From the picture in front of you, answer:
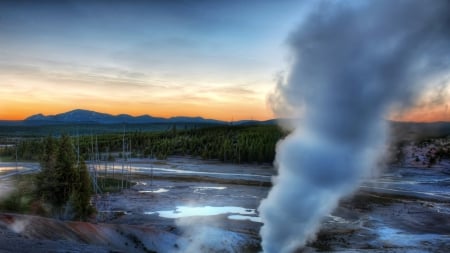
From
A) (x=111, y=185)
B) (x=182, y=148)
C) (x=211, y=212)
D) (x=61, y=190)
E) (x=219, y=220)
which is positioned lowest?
(x=111, y=185)

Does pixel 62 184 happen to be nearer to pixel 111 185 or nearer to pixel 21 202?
pixel 21 202

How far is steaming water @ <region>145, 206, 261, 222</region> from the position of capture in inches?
1626

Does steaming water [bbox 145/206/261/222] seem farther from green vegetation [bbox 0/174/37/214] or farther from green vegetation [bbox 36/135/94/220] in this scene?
green vegetation [bbox 0/174/37/214]

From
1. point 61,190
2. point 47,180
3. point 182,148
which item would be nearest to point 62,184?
point 61,190

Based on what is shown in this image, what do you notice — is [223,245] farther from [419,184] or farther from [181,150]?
[181,150]

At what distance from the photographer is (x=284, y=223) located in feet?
74.4

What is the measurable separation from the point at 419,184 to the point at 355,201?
23944mm

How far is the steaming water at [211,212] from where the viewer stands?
1626 inches

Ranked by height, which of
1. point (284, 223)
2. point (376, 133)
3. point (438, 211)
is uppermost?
point (376, 133)

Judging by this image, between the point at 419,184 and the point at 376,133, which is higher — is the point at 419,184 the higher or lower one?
the lower one

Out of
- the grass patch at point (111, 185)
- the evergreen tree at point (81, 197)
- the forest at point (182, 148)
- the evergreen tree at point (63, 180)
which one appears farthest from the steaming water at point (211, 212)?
the forest at point (182, 148)

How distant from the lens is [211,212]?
143ft

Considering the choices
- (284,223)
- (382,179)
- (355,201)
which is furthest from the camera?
(382,179)

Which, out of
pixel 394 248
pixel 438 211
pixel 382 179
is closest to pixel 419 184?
pixel 382 179
